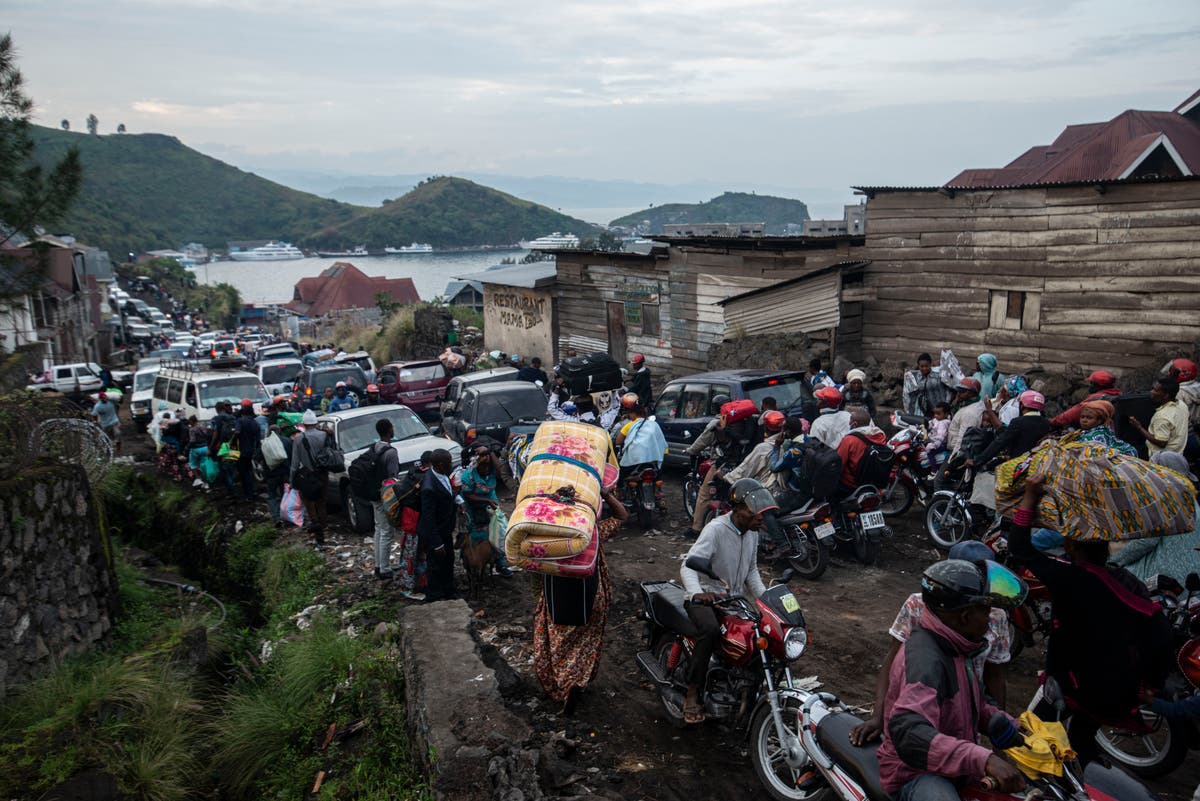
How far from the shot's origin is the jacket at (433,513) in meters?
7.64

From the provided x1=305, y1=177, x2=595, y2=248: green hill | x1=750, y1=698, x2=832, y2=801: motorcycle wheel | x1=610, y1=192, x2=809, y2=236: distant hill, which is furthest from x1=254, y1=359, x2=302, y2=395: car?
x1=305, y1=177, x2=595, y2=248: green hill

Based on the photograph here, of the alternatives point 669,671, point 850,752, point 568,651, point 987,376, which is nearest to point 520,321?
point 987,376

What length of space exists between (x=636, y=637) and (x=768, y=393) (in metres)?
5.30

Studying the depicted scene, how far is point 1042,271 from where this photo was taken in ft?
41.9

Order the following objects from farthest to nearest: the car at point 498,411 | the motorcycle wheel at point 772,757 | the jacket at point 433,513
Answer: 1. the car at point 498,411
2. the jacket at point 433,513
3. the motorcycle wheel at point 772,757

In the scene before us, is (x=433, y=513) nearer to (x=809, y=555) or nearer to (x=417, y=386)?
(x=809, y=555)

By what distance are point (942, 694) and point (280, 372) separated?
22066 millimetres

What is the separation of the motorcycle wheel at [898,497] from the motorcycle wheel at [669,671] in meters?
4.68

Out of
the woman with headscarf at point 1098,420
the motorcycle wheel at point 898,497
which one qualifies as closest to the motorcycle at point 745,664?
the woman with headscarf at point 1098,420

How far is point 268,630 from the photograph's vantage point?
892 cm

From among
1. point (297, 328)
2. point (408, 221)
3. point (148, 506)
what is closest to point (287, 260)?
point (408, 221)

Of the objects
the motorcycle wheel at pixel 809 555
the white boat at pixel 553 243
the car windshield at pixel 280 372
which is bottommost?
the car windshield at pixel 280 372

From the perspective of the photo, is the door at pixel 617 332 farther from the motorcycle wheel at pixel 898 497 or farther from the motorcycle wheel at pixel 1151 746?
the motorcycle wheel at pixel 1151 746

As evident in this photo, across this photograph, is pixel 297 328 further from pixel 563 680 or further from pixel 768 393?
pixel 563 680
